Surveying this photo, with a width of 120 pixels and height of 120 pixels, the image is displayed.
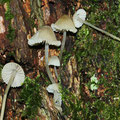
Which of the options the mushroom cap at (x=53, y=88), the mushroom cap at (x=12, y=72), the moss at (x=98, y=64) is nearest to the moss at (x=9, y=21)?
the mushroom cap at (x=12, y=72)

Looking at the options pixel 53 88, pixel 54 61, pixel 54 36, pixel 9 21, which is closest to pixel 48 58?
pixel 54 61

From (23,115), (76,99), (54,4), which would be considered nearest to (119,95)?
(76,99)

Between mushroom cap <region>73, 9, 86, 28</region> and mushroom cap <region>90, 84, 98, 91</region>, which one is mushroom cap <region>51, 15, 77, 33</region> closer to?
mushroom cap <region>73, 9, 86, 28</region>

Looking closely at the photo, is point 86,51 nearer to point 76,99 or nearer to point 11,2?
point 76,99

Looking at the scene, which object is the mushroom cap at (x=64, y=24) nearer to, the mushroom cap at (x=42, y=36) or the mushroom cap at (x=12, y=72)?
the mushroom cap at (x=42, y=36)

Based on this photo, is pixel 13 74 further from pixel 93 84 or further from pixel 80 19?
pixel 80 19

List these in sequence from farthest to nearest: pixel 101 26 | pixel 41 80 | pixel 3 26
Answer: pixel 101 26 < pixel 41 80 < pixel 3 26

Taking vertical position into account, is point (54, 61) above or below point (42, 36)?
below
